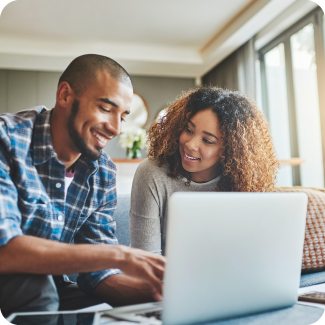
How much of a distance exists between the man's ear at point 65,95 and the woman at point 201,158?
0.43 meters

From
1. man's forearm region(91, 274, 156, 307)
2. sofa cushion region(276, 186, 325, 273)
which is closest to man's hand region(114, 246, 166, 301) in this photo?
man's forearm region(91, 274, 156, 307)

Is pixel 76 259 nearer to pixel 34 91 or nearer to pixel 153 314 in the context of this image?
pixel 153 314

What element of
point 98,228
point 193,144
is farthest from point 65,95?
point 193,144

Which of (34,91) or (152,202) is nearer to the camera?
(152,202)

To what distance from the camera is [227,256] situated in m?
0.61

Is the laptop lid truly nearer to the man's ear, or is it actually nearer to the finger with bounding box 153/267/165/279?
the finger with bounding box 153/267/165/279

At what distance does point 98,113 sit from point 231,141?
574 mm

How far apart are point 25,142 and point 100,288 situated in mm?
429

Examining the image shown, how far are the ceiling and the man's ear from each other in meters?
2.57

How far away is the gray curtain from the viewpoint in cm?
374

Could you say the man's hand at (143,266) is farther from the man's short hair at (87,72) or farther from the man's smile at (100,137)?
the man's short hair at (87,72)

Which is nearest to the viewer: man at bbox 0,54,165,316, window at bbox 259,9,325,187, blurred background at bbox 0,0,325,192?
man at bbox 0,54,165,316

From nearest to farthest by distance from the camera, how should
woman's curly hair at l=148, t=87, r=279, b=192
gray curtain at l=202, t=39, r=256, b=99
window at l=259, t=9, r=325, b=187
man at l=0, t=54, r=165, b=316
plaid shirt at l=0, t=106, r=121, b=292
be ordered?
man at l=0, t=54, r=165, b=316
plaid shirt at l=0, t=106, r=121, b=292
woman's curly hair at l=148, t=87, r=279, b=192
window at l=259, t=9, r=325, b=187
gray curtain at l=202, t=39, r=256, b=99

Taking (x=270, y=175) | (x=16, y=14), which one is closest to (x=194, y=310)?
Result: (x=270, y=175)
